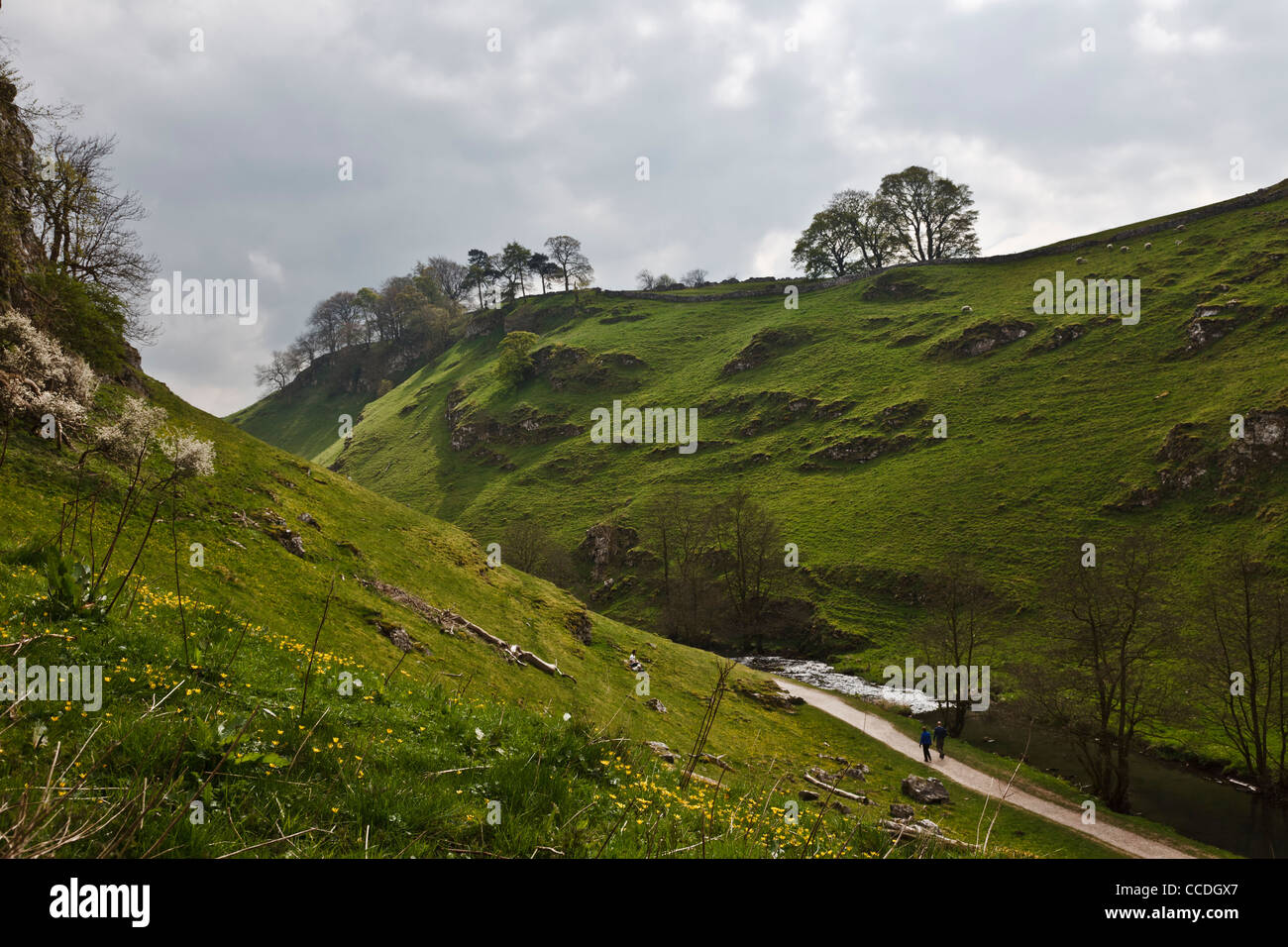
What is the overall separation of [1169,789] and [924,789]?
1767 cm

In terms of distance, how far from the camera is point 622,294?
549 ft

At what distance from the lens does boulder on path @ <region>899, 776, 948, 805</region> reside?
97.9ft

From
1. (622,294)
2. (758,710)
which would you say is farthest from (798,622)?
(622,294)

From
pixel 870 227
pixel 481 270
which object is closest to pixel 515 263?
pixel 481 270

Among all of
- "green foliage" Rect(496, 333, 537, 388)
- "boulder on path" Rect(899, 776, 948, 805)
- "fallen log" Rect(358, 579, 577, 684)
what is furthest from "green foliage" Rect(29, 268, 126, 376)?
"green foliage" Rect(496, 333, 537, 388)

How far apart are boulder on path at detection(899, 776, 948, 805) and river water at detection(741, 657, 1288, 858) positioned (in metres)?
5.51

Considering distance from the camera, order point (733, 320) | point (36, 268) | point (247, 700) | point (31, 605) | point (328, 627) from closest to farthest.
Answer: point (247, 700)
point (31, 605)
point (328, 627)
point (36, 268)
point (733, 320)

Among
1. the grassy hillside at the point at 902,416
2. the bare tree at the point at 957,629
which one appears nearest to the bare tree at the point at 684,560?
the grassy hillside at the point at 902,416

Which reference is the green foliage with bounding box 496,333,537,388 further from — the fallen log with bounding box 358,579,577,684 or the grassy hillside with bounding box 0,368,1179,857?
the grassy hillside with bounding box 0,368,1179,857

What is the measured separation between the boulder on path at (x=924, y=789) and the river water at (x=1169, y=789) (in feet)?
18.1

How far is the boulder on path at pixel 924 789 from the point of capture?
29.8 m

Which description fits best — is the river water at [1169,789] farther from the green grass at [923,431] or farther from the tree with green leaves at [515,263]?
the tree with green leaves at [515,263]
